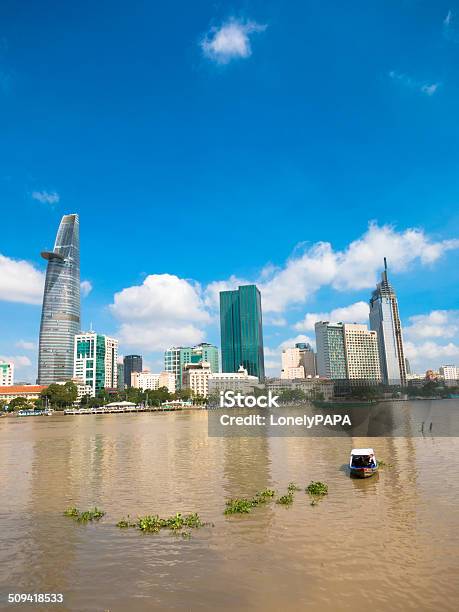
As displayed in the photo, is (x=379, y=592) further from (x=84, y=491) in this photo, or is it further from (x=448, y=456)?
(x=448, y=456)

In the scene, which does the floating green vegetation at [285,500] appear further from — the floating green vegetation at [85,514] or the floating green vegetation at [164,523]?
the floating green vegetation at [85,514]

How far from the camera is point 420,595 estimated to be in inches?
571

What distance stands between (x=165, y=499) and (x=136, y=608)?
1371 centimetres

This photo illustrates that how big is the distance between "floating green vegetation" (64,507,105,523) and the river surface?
2.14ft

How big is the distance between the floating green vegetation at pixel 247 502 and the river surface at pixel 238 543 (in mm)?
576

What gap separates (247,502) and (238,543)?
19.5 feet

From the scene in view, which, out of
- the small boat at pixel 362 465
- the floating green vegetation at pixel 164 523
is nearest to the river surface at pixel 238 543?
the floating green vegetation at pixel 164 523

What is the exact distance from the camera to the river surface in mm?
14734

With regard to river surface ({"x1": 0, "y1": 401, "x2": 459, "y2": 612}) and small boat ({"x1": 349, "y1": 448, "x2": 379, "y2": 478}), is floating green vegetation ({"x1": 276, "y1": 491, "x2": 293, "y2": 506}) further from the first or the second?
small boat ({"x1": 349, "y1": 448, "x2": 379, "y2": 478})

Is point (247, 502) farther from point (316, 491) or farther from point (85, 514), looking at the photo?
point (85, 514)

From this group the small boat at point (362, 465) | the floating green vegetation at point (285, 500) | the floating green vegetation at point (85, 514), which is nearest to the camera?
the floating green vegetation at point (85, 514)

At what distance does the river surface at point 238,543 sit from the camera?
14.7 m

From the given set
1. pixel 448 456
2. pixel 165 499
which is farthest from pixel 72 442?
pixel 448 456

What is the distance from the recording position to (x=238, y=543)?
64.1 feet
